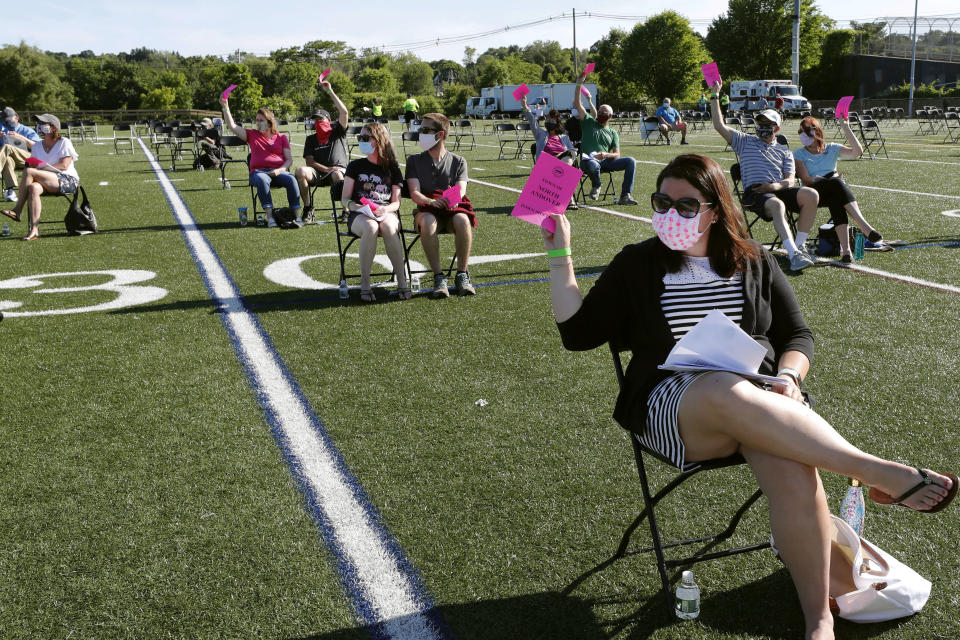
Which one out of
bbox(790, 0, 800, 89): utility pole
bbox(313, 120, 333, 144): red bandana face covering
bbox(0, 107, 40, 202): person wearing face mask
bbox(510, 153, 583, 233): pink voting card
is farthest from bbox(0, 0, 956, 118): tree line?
bbox(510, 153, 583, 233): pink voting card

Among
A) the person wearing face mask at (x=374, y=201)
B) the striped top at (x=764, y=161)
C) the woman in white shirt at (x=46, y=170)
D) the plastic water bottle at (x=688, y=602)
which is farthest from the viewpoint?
the woman in white shirt at (x=46, y=170)

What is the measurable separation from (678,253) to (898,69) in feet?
246

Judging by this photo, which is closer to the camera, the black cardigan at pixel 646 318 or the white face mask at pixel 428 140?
the black cardigan at pixel 646 318

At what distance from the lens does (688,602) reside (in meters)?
2.64

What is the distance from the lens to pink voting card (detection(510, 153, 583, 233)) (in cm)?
273

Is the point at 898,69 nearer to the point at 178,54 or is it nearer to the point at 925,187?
the point at 925,187

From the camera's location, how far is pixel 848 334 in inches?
226

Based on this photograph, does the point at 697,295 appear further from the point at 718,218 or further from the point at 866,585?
the point at 866,585

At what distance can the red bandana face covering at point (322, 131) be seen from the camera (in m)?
12.5

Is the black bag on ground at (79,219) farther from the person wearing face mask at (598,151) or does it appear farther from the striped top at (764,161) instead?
the striped top at (764,161)

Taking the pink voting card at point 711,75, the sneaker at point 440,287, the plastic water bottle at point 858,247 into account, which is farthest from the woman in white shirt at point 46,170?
the plastic water bottle at point 858,247

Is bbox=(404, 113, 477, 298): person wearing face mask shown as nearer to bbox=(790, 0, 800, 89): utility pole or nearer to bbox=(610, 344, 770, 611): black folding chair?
bbox=(610, 344, 770, 611): black folding chair

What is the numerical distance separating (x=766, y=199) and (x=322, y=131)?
7.09 meters

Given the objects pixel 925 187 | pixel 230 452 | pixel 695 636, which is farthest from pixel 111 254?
pixel 925 187
